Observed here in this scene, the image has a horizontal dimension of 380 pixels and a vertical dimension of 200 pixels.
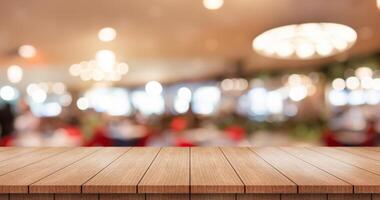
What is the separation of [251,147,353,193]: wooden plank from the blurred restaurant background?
112 inches

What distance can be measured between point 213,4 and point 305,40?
1190mm

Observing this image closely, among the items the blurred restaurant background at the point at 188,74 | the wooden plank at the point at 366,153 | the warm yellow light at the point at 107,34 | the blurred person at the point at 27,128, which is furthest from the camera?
the warm yellow light at the point at 107,34

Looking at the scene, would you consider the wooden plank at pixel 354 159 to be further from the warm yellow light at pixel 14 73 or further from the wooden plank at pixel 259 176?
the warm yellow light at pixel 14 73

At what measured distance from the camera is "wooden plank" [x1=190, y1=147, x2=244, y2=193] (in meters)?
1.14

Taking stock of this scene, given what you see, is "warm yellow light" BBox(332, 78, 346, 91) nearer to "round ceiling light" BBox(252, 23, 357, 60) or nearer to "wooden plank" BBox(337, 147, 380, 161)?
"round ceiling light" BBox(252, 23, 357, 60)

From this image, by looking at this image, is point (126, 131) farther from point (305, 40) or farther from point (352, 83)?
point (352, 83)

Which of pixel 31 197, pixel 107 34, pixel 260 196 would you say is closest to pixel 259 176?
pixel 260 196

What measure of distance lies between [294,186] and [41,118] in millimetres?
4101

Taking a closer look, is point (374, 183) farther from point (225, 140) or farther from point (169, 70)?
point (169, 70)

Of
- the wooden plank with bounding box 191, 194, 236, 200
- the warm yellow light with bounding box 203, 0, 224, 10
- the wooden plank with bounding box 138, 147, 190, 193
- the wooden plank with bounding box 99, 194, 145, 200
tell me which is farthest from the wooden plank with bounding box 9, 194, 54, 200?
the warm yellow light with bounding box 203, 0, 224, 10

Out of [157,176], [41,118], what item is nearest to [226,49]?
[41,118]

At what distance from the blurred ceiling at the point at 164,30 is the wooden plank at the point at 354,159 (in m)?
2.57

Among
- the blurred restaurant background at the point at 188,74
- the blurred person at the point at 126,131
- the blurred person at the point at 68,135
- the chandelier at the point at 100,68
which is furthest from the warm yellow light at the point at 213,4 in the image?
the blurred person at the point at 68,135

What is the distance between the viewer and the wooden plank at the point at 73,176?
1.15 meters
